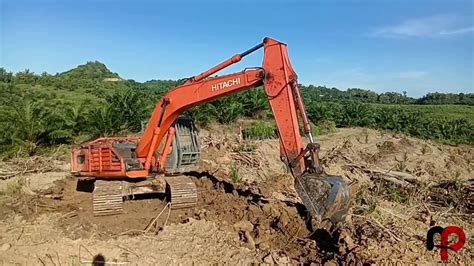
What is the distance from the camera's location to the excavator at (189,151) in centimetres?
550

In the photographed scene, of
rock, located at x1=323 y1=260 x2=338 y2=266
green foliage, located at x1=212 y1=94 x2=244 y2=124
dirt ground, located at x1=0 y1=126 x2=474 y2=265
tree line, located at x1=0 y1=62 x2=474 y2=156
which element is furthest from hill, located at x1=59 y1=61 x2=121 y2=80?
rock, located at x1=323 y1=260 x2=338 y2=266

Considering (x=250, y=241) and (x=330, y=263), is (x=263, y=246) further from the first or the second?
(x=330, y=263)

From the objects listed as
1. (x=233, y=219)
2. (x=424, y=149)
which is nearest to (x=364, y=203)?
(x=233, y=219)

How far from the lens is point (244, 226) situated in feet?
22.0

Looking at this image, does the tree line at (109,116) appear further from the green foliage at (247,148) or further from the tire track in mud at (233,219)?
the tire track in mud at (233,219)

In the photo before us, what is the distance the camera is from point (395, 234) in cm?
628

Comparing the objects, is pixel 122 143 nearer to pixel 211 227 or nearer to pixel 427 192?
pixel 211 227

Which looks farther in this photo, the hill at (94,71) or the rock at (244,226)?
the hill at (94,71)

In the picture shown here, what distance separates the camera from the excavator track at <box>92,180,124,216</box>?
23.8ft

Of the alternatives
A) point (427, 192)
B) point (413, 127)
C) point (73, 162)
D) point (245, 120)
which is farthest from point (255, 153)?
point (413, 127)

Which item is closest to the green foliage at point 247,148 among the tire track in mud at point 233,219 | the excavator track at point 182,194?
the tire track in mud at point 233,219

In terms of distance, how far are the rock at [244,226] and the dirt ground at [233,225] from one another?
0.02 meters

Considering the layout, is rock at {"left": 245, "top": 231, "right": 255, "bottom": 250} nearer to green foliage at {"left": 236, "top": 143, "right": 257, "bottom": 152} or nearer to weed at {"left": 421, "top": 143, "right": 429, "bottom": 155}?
green foliage at {"left": 236, "top": 143, "right": 257, "bottom": 152}

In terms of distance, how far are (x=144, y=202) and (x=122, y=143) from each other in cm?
132
